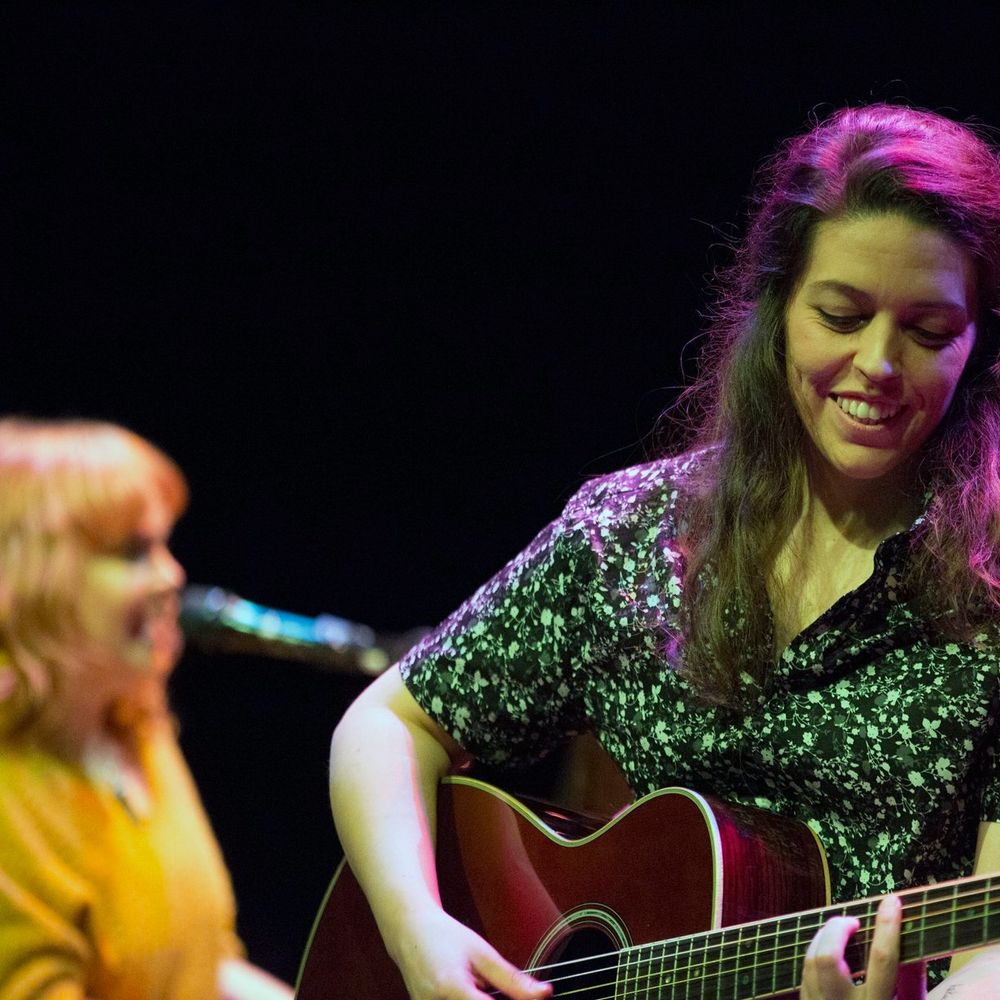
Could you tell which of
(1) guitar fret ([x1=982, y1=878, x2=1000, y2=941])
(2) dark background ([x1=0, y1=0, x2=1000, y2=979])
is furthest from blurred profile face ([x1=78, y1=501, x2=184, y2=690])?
(2) dark background ([x1=0, y1=0, x2=1000, y2=979])

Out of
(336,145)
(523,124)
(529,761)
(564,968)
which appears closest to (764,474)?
(529,761)

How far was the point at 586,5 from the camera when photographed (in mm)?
3035

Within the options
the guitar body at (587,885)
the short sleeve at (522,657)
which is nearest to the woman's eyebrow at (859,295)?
the short sleeve at (522,657)

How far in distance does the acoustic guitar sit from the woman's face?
0.56m

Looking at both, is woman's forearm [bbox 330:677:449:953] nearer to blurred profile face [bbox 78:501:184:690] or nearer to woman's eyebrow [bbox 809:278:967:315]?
blurred profile face [bbox 78:501:184:690]

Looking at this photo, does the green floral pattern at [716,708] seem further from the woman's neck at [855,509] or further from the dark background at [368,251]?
the dark background at [368,251]

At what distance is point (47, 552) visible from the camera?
4.74ft

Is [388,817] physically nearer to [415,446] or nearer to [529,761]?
[529,761]

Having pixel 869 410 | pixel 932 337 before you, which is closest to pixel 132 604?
pixel 869 410

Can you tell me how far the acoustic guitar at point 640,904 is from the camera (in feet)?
5.76

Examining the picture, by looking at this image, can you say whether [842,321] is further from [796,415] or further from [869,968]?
[869,968]

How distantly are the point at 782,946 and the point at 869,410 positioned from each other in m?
0.72

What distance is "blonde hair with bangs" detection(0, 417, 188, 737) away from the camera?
1.44 meters

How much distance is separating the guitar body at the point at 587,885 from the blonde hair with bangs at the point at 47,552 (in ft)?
2.97
